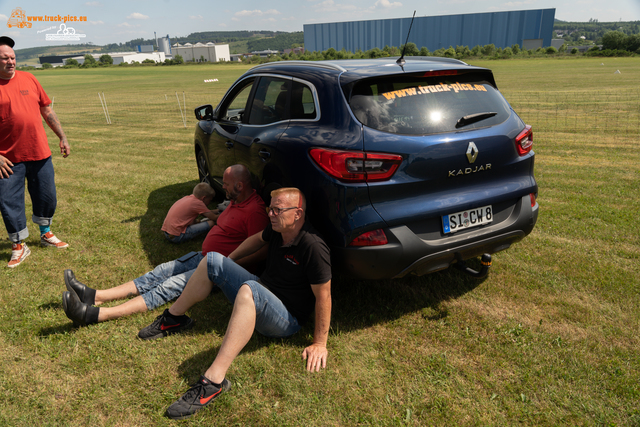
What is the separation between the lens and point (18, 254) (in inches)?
185

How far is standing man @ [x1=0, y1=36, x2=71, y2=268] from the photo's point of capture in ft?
14.3

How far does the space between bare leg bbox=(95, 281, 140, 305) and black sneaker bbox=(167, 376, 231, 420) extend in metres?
1.45

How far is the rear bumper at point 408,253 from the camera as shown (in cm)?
289

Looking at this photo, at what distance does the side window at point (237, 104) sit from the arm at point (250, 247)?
1740mm

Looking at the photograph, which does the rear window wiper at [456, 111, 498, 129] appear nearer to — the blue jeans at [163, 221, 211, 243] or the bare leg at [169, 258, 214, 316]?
the bare leg at [169, 258, 214, 316]

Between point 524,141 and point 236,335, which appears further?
point 524,141

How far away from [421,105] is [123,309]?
284cm

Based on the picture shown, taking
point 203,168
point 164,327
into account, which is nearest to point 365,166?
point 164,327

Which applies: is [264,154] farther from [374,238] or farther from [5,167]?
[5,167]

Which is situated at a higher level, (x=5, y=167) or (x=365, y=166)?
(x=365, y=166)

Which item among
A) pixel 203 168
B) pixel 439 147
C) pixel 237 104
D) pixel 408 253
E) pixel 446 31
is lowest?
pixel 203 168

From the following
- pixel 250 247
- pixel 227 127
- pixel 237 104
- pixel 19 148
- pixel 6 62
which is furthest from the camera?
pixel 237 104

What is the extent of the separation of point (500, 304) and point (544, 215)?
2.46m

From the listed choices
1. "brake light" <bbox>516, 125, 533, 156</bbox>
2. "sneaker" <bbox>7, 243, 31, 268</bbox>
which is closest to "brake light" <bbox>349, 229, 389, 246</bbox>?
"brake light" <bbox>516, 125, 533, 156</bbox>
